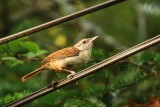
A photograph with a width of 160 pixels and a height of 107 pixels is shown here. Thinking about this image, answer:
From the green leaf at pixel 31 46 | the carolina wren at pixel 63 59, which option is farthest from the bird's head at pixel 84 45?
the green leaf at pixel 31 46

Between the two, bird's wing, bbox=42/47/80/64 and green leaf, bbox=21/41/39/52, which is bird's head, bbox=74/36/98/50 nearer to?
bird's wing, bbox=42/47/80/64

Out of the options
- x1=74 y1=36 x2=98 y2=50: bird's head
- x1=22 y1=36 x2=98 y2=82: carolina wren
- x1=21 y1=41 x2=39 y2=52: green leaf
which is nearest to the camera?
x1=22 y1=36 x2=98 y2=82: carolina wren

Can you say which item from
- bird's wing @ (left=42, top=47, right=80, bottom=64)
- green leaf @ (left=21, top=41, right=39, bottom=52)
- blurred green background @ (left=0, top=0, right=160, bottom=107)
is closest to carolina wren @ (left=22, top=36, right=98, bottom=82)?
bird's wing @ (left=42, top=47, right=80, bottom=64)

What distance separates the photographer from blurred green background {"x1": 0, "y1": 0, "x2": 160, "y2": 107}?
2.68 m

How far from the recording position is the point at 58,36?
20.4 feet

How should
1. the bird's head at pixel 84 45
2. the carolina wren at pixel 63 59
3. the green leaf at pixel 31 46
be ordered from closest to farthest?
the carolina wren at pixel 63 59 → the bird's head at pixel 84 45 → the green leaf at pixel 31 46

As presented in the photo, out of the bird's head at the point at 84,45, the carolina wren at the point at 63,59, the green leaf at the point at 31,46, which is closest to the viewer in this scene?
the carolina wren at the point at 63,59

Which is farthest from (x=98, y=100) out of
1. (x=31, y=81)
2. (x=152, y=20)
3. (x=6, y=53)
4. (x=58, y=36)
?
(x=58, y=36)

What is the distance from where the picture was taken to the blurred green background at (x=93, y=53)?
2684 mm

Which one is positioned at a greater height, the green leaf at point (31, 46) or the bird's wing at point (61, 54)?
the green leaf at point (31, 46)

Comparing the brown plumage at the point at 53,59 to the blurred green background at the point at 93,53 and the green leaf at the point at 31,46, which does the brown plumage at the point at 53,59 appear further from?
the green leaf at the point at 31,46

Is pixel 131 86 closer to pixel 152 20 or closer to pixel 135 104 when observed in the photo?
pixel 135 104

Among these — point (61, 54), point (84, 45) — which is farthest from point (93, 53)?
point (61, 54)

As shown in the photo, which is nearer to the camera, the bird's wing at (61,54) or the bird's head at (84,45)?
the bird's wing at (61,54)
